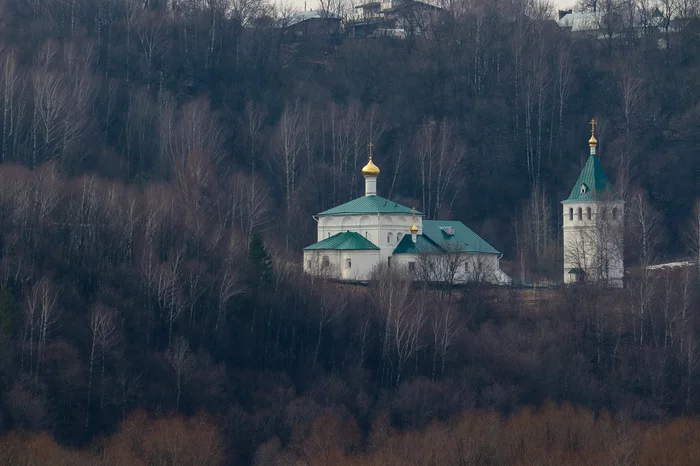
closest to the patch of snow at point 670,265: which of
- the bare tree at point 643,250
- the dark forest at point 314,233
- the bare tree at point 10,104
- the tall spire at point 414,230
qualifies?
the bare tree at point 643,250

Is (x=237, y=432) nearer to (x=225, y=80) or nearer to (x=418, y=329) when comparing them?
(x=418, y=329)

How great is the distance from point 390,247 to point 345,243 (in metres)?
1.29

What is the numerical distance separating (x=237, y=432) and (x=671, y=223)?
23.0 m

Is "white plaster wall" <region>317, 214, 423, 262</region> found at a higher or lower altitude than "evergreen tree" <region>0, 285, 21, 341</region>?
higher

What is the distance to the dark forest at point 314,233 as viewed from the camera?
118ft

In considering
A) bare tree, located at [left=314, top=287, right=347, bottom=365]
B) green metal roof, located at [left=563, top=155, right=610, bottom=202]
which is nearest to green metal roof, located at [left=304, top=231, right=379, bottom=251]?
bare tree, located at [left=314, top=287, right=347, bottom=365]

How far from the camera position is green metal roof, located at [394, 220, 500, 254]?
4669 cm

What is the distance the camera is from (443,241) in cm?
4775

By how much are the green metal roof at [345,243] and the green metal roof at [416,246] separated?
74 centimetres

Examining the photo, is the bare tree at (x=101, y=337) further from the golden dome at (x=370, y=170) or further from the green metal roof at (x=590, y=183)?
the green metal roof at (x=590, y=183)

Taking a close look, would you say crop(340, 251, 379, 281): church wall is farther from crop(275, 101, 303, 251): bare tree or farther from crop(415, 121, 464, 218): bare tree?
crop(415, 121, 464, 218): bare tree

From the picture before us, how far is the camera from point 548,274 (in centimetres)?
5072

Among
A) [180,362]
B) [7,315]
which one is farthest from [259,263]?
[7,315]

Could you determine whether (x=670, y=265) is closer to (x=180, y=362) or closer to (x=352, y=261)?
(x=352, y=261)
